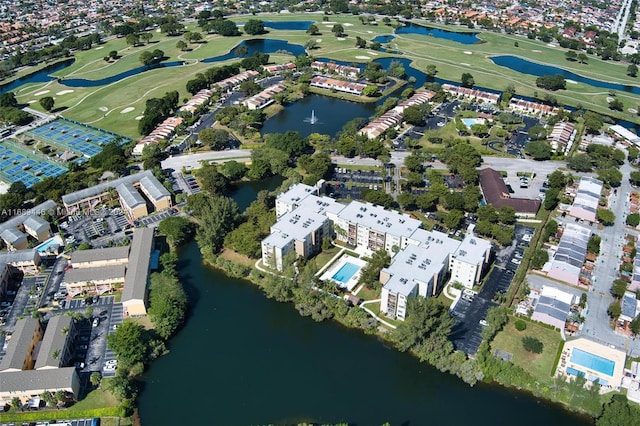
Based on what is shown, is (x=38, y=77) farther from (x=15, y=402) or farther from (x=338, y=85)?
(x=15, y=402)

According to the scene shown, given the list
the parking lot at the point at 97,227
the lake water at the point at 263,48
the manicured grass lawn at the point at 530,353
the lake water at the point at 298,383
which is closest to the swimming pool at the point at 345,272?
the lake water at the point at 298,383

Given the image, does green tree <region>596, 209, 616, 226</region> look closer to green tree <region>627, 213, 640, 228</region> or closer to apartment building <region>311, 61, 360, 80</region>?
green tree <region>627, 213, 640, 228</region>

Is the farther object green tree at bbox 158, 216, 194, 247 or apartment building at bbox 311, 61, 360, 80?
apartment building at bbox 311, 61, 360, 80

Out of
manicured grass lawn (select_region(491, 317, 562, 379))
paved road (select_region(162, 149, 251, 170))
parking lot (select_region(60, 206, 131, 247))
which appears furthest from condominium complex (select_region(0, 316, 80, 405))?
manicured grass lawn (select_region(491, 317, 562, 379))

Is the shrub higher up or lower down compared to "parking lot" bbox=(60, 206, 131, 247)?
higher up

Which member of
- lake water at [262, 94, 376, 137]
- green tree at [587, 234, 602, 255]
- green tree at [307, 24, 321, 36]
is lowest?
lake water at [262, 94, 376, 137]

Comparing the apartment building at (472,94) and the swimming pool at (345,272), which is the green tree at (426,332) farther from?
the apartment building at (472,94)

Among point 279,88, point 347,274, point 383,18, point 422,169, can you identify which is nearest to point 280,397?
point 347,274
